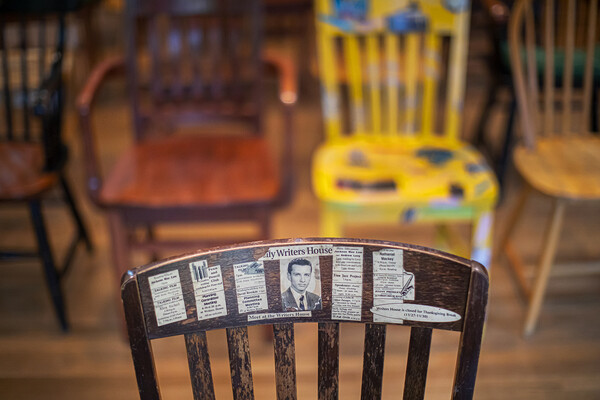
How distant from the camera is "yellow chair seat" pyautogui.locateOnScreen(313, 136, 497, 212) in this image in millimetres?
1536

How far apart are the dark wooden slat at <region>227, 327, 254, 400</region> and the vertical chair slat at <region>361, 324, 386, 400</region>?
0.15 metres

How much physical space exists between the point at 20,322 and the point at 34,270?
0.97ft

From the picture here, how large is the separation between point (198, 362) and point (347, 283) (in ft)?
0.68

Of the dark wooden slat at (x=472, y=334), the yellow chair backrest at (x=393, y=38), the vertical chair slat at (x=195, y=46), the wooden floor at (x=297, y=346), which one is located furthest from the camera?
the vertical chair slat at (x=195, y=46)

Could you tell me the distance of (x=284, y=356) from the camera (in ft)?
2.44

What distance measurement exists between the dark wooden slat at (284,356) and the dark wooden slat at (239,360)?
0.12ft

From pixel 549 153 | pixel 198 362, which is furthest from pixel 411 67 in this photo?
pixel 198 362

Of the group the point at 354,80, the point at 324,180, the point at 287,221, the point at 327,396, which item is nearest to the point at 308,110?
the point at 287,221

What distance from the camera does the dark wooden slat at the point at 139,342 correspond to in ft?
2.22

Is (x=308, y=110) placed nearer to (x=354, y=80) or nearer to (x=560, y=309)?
(x=354, y=80)

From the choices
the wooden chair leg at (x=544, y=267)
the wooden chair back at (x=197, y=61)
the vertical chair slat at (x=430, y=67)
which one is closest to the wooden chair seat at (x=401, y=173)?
the vertical chair slat at (x=430, y=67)

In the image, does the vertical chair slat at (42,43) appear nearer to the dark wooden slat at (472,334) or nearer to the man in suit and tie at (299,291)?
the man in suit and tie at (299,291)

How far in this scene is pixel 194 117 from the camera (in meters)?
1.87

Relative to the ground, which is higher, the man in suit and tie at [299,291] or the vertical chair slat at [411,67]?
the vertical chair slat at [411,67]
